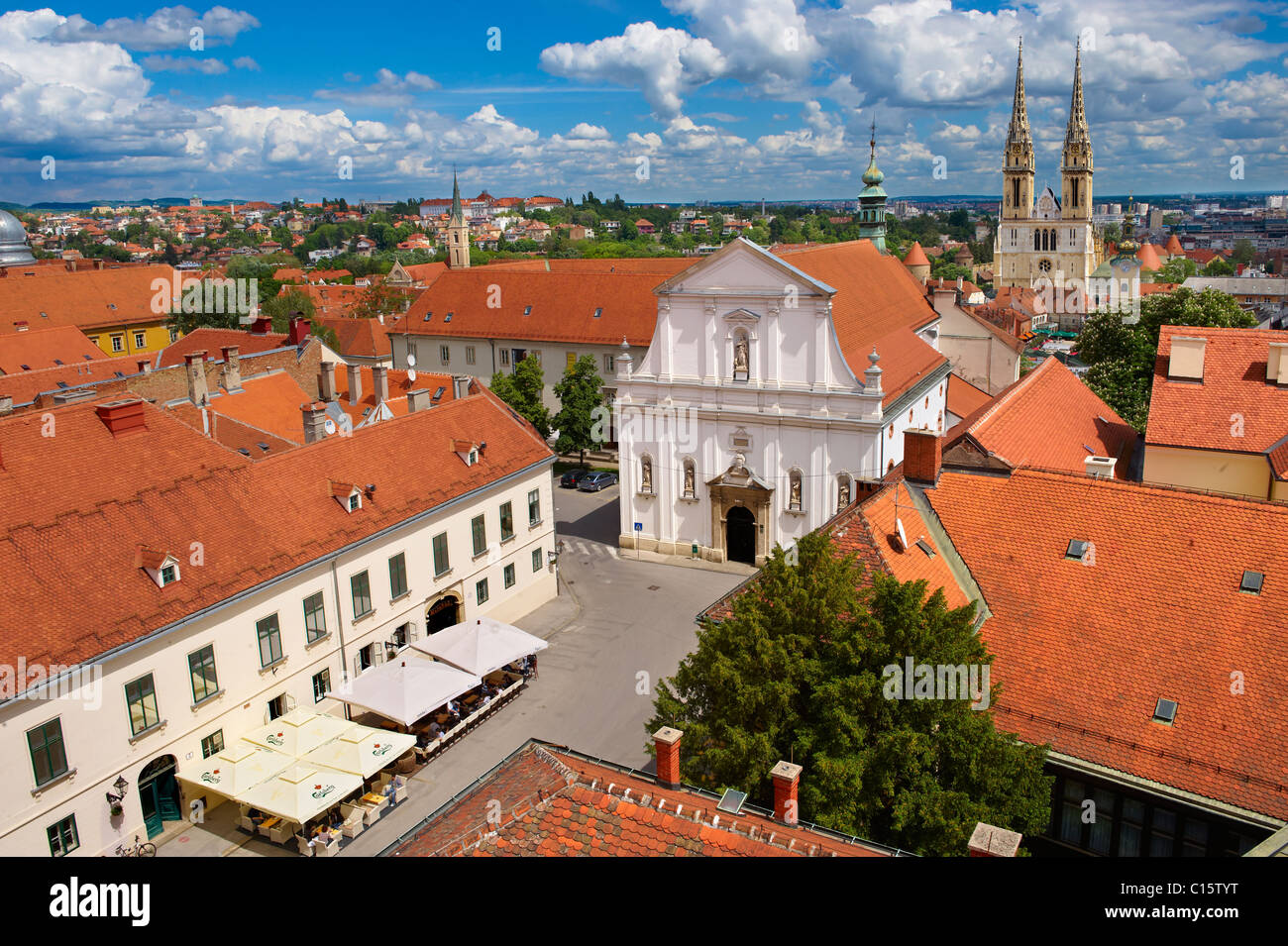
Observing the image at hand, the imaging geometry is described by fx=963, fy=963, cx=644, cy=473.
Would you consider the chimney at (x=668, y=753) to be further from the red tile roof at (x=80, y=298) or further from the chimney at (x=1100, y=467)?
the red tile roof at (x=80, y=298)

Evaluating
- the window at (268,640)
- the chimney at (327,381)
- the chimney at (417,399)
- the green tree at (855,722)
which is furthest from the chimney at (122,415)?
the chimney at (327,381)

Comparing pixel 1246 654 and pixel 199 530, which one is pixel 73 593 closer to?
pixel 199 530

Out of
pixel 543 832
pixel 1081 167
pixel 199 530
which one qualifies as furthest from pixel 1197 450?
pixel 1081 167

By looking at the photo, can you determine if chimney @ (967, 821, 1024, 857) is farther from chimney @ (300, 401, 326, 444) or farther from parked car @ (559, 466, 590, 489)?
parked car @ (559, 466, 590, 489)

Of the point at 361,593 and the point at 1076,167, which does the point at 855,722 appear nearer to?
the point at 361,593

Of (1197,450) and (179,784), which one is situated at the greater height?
(1197,450)
